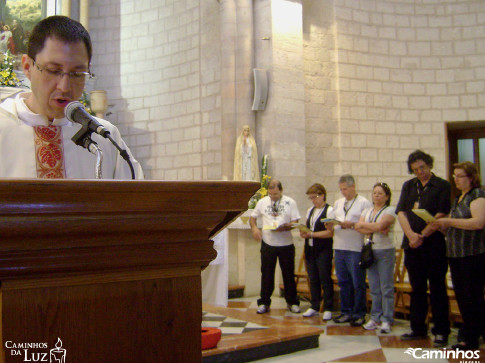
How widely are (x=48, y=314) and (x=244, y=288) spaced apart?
7.02 meters

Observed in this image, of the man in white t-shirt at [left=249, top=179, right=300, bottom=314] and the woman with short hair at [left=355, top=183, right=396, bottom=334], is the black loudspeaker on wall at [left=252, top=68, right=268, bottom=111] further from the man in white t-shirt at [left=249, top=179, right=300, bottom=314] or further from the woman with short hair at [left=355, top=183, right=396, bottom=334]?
the woman with short hair at [left=355, top=183, right=396, bottom=334]

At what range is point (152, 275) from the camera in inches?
37.4

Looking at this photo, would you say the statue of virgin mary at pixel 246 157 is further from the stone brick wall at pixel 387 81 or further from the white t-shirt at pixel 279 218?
the white t-shirt at pixel 279 218

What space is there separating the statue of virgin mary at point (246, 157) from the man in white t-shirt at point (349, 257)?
2.28 meters

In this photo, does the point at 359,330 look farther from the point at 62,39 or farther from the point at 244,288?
the point at 62,39

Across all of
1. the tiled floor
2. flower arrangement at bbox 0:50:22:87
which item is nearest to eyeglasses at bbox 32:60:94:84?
the tiled floor

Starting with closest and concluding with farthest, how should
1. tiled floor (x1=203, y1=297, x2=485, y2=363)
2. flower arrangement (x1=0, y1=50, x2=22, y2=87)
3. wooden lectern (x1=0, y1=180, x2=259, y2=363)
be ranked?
wooden lectern (x1=0, y1=180, x2=259, y2=363) < tiled floor (x1=203, y1=297, x2=485, y2=363) < flower arrangement (x1=0, y1=50, x2=22, y2=87)

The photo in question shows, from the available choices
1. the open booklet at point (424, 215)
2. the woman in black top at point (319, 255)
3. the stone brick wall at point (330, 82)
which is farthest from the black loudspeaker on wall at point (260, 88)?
the open booklet at point (424, 215)

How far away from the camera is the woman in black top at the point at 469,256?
410cm

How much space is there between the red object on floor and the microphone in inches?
120

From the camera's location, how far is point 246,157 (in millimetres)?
7926

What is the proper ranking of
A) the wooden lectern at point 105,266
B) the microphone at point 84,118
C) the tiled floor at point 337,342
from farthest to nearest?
1. the tiled floor at point 337,342
2. the microphone at point 84,118
3. the wooden lectern at point 105,266

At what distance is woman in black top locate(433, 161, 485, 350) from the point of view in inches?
161

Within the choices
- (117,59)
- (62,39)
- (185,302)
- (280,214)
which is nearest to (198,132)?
(117,59)
